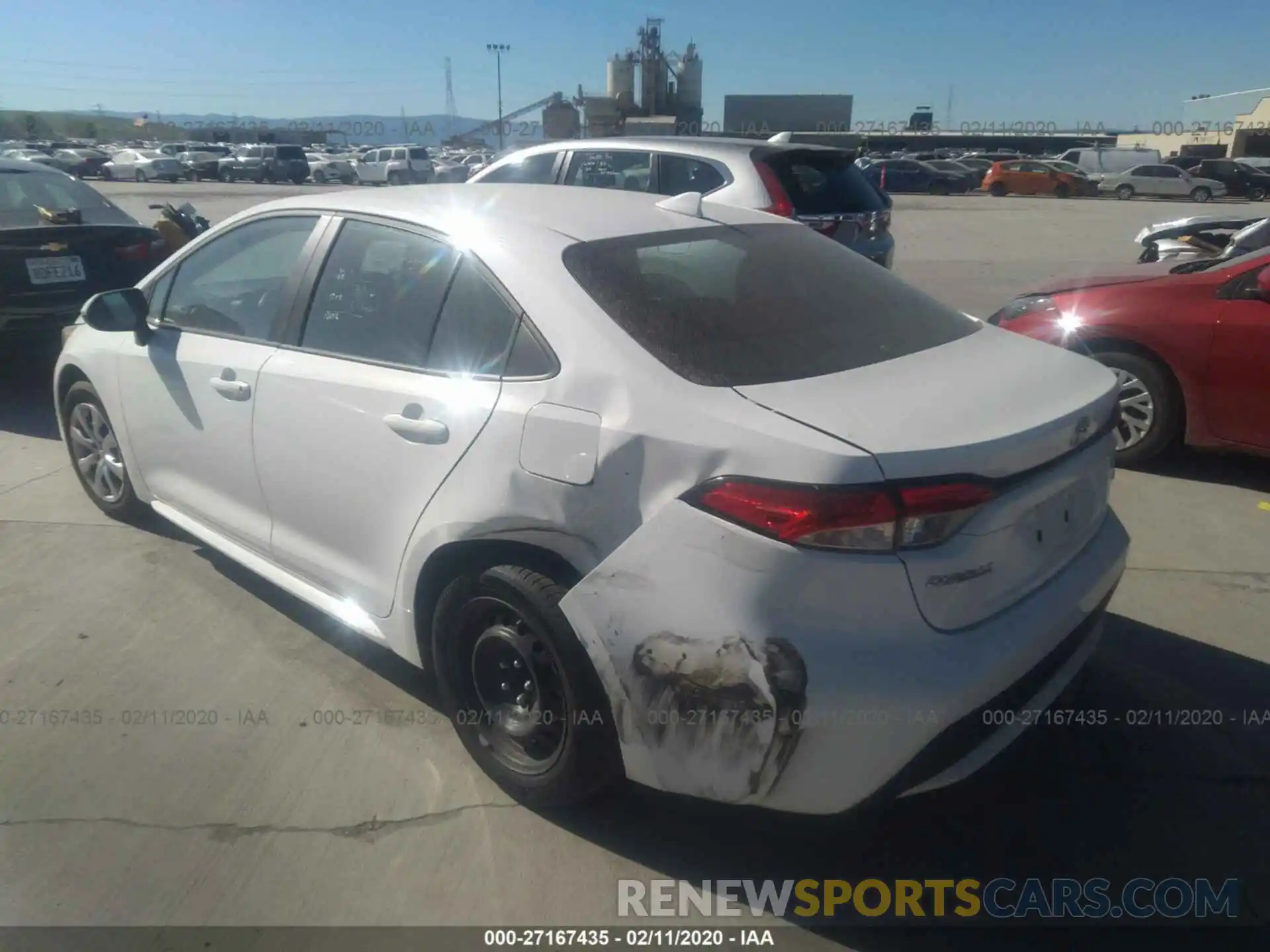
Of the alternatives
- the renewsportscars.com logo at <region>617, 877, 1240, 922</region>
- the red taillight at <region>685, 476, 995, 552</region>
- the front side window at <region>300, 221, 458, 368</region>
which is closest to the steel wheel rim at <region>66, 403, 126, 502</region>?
the front side window at <region>300, 221, 458, 368</region>

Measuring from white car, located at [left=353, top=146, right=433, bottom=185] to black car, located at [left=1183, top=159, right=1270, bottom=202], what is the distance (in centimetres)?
2890

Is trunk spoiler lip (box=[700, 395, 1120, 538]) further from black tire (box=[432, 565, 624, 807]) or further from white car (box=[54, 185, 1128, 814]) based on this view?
black tire (box=[432, 565, 624, 807])

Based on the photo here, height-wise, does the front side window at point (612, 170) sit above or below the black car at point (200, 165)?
above

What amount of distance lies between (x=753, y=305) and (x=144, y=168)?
156ft

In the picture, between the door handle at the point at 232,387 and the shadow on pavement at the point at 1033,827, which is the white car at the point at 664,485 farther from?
the shadow on pavement at the point at 1033,827

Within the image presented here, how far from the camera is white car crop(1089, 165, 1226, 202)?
3478 centimetres

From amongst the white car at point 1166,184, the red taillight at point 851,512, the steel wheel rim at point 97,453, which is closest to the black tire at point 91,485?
the steel wheel rim at point 97,453

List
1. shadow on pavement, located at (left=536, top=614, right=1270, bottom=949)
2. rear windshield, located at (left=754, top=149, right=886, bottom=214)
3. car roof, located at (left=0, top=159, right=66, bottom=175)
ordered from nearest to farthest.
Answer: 1. shadow on pavement, located at (left=536, top=614, right=1270, bottom=949)
2. rear windshield, located at (left=754, top=149, right=886, bottom=214)
3. car roof, located at (left=0, top=159, right=66, bottom=175)

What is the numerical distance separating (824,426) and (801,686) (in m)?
0.57

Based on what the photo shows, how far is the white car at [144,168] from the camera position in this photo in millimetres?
43031

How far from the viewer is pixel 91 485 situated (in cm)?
475

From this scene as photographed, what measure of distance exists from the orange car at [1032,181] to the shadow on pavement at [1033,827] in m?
36.6

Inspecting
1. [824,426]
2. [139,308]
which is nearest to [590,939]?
[824,426]

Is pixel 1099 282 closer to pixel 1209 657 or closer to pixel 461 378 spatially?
pixel 1209 657
